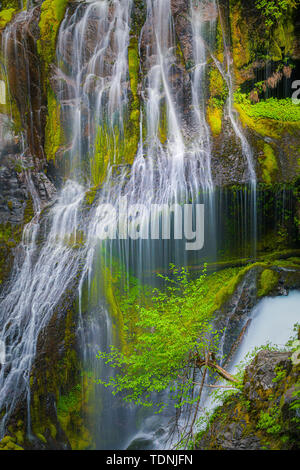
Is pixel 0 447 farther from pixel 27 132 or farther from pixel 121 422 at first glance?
pixel 27 132

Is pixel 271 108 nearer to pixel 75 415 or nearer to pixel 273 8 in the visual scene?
pixel 273 8

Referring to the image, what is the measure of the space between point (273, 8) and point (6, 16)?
7074 mm

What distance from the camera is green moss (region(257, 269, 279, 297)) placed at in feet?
22.5

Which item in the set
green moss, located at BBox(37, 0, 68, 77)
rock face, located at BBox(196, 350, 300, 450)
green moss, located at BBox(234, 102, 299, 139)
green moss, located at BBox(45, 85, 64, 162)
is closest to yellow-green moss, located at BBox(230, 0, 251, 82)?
green moss, located at BBox(234, 102, 299, 139)

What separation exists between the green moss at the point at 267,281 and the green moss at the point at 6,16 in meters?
9.00

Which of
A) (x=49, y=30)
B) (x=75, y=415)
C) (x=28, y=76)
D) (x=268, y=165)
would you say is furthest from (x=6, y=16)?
(x=75, y=415)

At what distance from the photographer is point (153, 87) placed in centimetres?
874

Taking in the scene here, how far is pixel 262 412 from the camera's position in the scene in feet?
12.3

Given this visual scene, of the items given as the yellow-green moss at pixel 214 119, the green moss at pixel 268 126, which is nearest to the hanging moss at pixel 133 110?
the yellow-green moss at pixel 214 119

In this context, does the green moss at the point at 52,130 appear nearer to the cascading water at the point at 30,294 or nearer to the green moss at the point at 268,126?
the cascading water at the point at 30,294

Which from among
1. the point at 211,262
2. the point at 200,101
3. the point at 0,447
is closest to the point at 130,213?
the point at 211,262

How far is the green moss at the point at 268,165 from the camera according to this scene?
732cm

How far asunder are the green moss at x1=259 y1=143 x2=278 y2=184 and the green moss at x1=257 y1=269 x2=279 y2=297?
1.98 meters

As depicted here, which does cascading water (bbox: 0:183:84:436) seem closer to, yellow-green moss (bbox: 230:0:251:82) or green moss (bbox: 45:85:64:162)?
green moss (bbox: 45:85:64:162)
